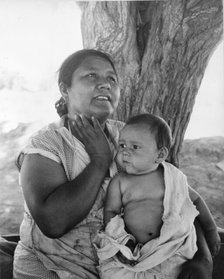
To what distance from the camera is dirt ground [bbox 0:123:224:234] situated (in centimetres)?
169

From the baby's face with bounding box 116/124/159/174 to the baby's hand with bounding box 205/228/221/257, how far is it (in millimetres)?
436

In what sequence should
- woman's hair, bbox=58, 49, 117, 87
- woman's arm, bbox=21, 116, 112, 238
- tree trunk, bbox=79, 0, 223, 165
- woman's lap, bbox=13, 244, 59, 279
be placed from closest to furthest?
woman's arm, bbox=21, 116, 112, 238, woman's lap, bbox=13, 244, 59, 279, woman's hair, bbox=58, 49, 117, 87, tree trunk, bbox=79, 0, 223, 165

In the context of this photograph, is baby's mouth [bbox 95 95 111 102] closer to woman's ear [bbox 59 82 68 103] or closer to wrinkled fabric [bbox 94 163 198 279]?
woman's ear [bbox 59 82 68 103]

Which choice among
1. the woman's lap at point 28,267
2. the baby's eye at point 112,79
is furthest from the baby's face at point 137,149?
the woman's lap at point 28,267

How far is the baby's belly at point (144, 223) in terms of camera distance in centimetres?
151

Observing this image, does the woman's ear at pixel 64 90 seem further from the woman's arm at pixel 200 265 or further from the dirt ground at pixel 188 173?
the woman's arm at pixel 200 265

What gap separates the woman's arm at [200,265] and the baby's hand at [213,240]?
0.08 m

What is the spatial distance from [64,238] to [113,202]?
23 centimetres

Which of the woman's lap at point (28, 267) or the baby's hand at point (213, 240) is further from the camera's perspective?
the baby's hand at point (213, 240)

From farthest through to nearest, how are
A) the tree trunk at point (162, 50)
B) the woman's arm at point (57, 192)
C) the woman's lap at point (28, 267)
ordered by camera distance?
the tree trunk at point (162, 50)
the woman's lap at point (28, 267)
the woman's arm at point (57, 192)

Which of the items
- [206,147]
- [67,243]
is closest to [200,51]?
[206,147]

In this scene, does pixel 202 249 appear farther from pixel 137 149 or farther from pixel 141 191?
pixel 137 149

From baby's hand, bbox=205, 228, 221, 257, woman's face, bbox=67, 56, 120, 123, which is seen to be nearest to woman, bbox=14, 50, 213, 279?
woman's face, bbox=67, 56, 120, 123

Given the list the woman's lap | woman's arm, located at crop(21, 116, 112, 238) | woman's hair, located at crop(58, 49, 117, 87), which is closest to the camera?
woman's arm, located at crop(21, 116, 112, 238)
